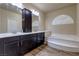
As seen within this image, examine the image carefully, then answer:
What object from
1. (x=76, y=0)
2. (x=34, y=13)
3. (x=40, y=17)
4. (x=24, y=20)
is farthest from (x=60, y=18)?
(x=76, y=0)

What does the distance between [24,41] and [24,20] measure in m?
1.13

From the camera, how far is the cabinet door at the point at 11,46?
1877 millimetres

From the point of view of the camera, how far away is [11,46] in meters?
2.04

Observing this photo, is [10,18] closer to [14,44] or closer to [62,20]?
[14,44]

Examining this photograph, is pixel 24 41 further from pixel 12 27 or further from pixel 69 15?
pixel 69 15

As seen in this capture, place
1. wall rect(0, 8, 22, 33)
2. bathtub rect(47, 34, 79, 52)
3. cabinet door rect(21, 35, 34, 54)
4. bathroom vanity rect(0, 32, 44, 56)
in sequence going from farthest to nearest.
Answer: bathtub rect(47, 34, 79, 52)
cabinet door rect(21, 35, 34, 54)
wall rect(0, 8, 22, 33)
bathroom vanity rect(0, 32, 44, 56)

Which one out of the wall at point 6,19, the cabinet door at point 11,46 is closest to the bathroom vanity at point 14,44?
the cabinet door at point 11,46

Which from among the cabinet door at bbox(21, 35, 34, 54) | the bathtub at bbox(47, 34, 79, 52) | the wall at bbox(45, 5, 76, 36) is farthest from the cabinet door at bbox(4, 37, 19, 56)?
the wall at bbox(45, 5, 76, 36)

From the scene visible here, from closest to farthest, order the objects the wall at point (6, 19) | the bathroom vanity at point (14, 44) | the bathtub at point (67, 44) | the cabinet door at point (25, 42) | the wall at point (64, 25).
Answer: the bathroom vanity at point (14, 44) → the wall at point (6, 19) → the cabinet door at point (25, 42) → the bathtub at point (67, 44) → the wall at point (64, 25)

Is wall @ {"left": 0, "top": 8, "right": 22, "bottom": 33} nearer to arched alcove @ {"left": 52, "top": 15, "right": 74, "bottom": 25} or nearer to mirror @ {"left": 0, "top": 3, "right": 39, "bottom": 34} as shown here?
mirror @ {"left": 0, "top": 3, "right": 39, "bottom": 34}

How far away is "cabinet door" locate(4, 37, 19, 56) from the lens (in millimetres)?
1877

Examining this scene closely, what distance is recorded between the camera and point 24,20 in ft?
11.2

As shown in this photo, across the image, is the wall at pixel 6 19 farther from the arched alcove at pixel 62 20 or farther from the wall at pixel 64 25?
the arched alcove at pixel 62 20

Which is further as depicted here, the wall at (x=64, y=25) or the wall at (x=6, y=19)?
the wall at (x=64, y=25)
